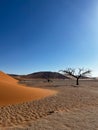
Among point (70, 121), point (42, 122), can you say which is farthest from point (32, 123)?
point (70, 121)

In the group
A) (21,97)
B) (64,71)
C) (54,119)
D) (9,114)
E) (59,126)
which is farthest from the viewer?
(64,71)

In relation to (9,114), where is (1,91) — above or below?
above

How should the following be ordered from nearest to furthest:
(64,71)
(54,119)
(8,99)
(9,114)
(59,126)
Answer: (59,126), (54,119), (9,114), (8,99), (64,71)

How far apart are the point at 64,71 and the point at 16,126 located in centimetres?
4082

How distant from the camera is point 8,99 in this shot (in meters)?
14.9

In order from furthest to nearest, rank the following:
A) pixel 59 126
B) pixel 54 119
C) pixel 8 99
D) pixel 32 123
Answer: pixel 8 99
pixel 54 119
pixel 32 123
pixel 59 126

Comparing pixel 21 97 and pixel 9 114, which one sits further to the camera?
pixel 21 97

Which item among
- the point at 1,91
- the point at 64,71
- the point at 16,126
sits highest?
the point at 64,71

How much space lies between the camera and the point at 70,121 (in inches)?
332

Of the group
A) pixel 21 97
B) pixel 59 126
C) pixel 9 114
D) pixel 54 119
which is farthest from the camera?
pixel 21 97

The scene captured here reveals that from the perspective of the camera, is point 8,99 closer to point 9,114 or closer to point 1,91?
point 1,91

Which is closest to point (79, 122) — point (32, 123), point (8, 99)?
point (32, 123)

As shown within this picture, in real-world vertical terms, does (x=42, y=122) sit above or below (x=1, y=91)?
below

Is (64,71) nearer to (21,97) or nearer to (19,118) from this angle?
(21,97)
